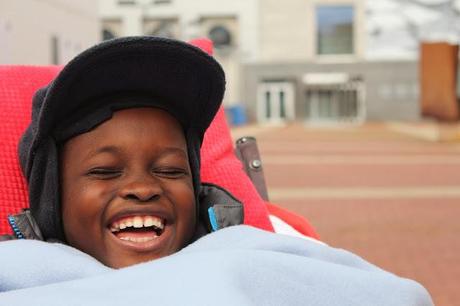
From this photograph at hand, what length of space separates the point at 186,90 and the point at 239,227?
1.22 feet

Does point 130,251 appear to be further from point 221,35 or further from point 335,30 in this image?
point 335,30

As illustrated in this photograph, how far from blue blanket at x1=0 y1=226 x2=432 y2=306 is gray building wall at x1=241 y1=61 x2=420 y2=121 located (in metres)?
38.0

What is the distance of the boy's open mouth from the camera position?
5.03 ft

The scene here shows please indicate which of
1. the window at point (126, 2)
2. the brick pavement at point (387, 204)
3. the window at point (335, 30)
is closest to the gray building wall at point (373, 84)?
the window at point (335, 30)

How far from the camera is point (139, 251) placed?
1.52 meters

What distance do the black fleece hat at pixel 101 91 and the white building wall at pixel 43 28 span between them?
5.42m

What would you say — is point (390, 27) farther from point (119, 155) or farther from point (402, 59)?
point (119, 155)

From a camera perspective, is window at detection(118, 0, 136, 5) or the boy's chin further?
window at detection(118, 0, 136, 5)

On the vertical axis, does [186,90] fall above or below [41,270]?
above

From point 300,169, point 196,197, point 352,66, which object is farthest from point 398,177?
point 352,66

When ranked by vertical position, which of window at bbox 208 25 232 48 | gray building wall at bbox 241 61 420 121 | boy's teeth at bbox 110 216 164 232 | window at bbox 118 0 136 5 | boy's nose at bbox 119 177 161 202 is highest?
window at bbox 118 0 136 5

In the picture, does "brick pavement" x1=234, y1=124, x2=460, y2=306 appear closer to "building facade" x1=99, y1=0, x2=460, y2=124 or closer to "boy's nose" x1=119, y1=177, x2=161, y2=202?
"boy's nose" x1=119, y1=177, x2=161, y2=202

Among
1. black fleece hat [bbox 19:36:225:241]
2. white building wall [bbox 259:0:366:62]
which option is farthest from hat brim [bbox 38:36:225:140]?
white building wall [bbox 259:0:366:62]

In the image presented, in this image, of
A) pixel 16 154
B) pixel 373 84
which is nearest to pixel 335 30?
pixel 373 84
